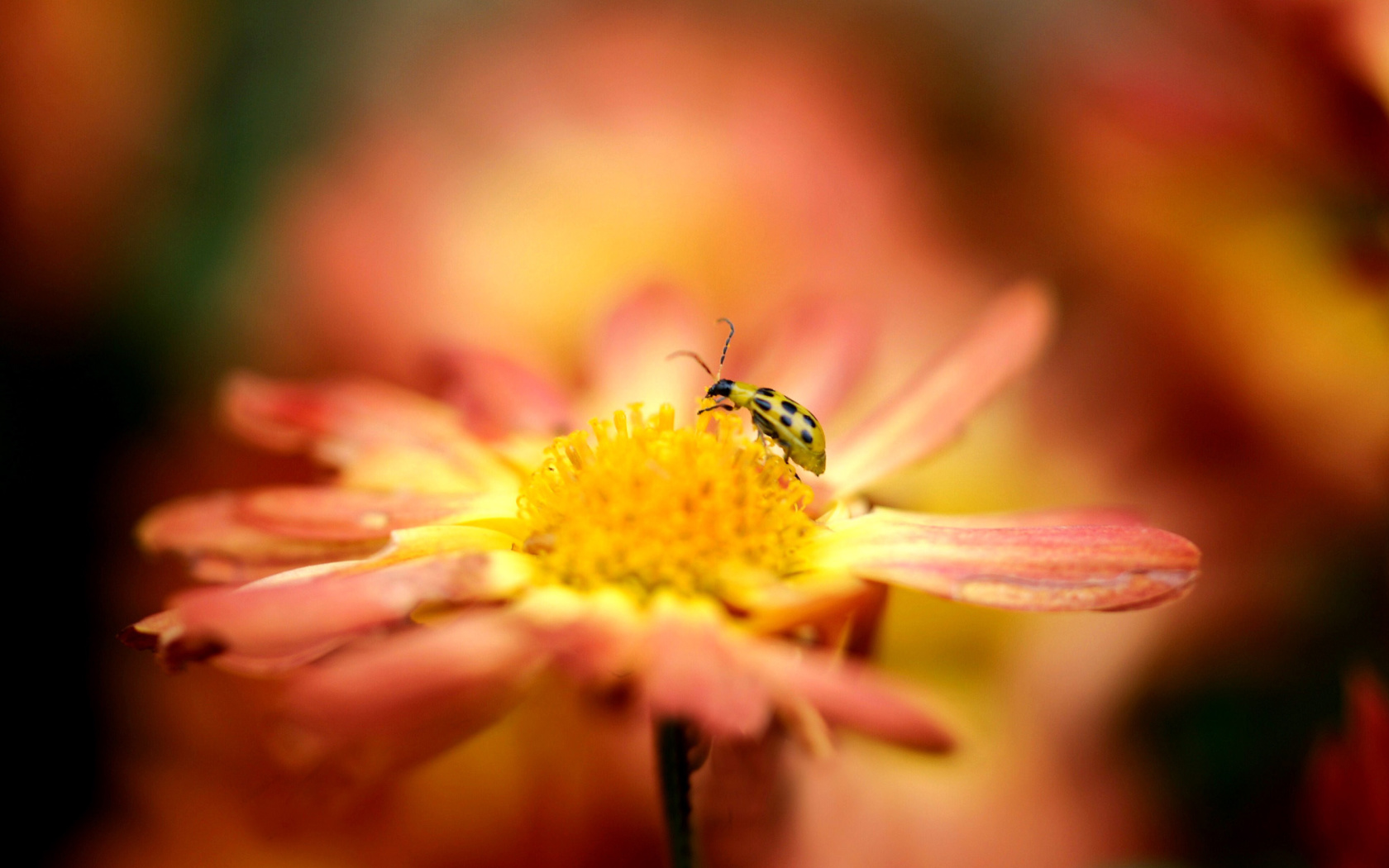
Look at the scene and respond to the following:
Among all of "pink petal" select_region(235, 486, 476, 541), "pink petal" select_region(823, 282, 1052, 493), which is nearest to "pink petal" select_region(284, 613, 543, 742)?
"pink petal" select_region(235, 486, 476, 541)

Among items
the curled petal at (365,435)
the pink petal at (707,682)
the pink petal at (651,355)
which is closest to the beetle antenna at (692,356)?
the pink petal at (651,355)

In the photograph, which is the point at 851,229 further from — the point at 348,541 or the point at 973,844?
the point at 348,541

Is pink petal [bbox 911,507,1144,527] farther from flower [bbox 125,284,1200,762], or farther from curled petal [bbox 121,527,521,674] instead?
curled petal [bbox 121,527,521,674]

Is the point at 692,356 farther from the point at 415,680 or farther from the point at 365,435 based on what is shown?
the point at 415,680

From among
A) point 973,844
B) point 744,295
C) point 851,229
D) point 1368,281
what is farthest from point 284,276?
point 1368,281

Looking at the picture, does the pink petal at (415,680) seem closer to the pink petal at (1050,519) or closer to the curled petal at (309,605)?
the curled petal at (309,605)

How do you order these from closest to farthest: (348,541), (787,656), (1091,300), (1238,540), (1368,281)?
1. (787,656)
2. (348,541)
3. (1368,281)
4. (1238,540)
5. (1091,300)
